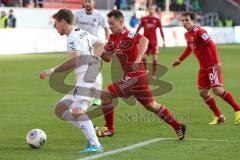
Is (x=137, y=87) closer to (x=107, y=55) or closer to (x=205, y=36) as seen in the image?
(x=107, y=55)

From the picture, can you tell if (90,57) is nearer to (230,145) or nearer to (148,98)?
(148,98)

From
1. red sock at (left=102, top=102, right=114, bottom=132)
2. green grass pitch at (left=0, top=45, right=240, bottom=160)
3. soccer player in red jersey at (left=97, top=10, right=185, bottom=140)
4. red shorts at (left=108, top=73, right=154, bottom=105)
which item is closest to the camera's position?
green grass pitch at (left=0, top=45, right=240, bottom=160)

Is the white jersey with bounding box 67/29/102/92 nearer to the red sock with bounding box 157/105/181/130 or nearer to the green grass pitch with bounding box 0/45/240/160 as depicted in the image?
the green grass pitch with bounding box 0/45/240/160

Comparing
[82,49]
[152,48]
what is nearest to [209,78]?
[82,49]

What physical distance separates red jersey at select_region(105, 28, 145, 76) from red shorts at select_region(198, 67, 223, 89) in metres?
2.48

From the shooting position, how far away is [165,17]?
5681cm

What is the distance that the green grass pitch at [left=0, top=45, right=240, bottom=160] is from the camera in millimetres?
9594

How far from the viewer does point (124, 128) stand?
12211mm

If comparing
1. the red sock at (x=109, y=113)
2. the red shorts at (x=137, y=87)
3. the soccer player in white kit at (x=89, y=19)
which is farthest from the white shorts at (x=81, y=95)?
the soccer player in white kit at (x=89, y=19)

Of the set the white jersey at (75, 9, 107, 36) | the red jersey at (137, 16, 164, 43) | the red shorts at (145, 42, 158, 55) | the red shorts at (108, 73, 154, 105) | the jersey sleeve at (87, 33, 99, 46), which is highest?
the jersey sleeve at (87, 33, 99, 46)

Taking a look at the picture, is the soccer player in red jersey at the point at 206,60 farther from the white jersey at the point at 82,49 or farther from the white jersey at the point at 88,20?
the white jersey at the point at 88,20

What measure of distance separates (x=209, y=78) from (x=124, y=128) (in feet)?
6.12

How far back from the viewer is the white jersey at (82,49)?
9453 millimetres

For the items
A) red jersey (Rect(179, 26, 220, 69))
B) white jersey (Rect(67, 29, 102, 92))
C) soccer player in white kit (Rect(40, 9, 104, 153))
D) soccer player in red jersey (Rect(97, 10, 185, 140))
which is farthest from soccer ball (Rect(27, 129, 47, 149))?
red jersey (Rect(179, 26, 220, 69))
